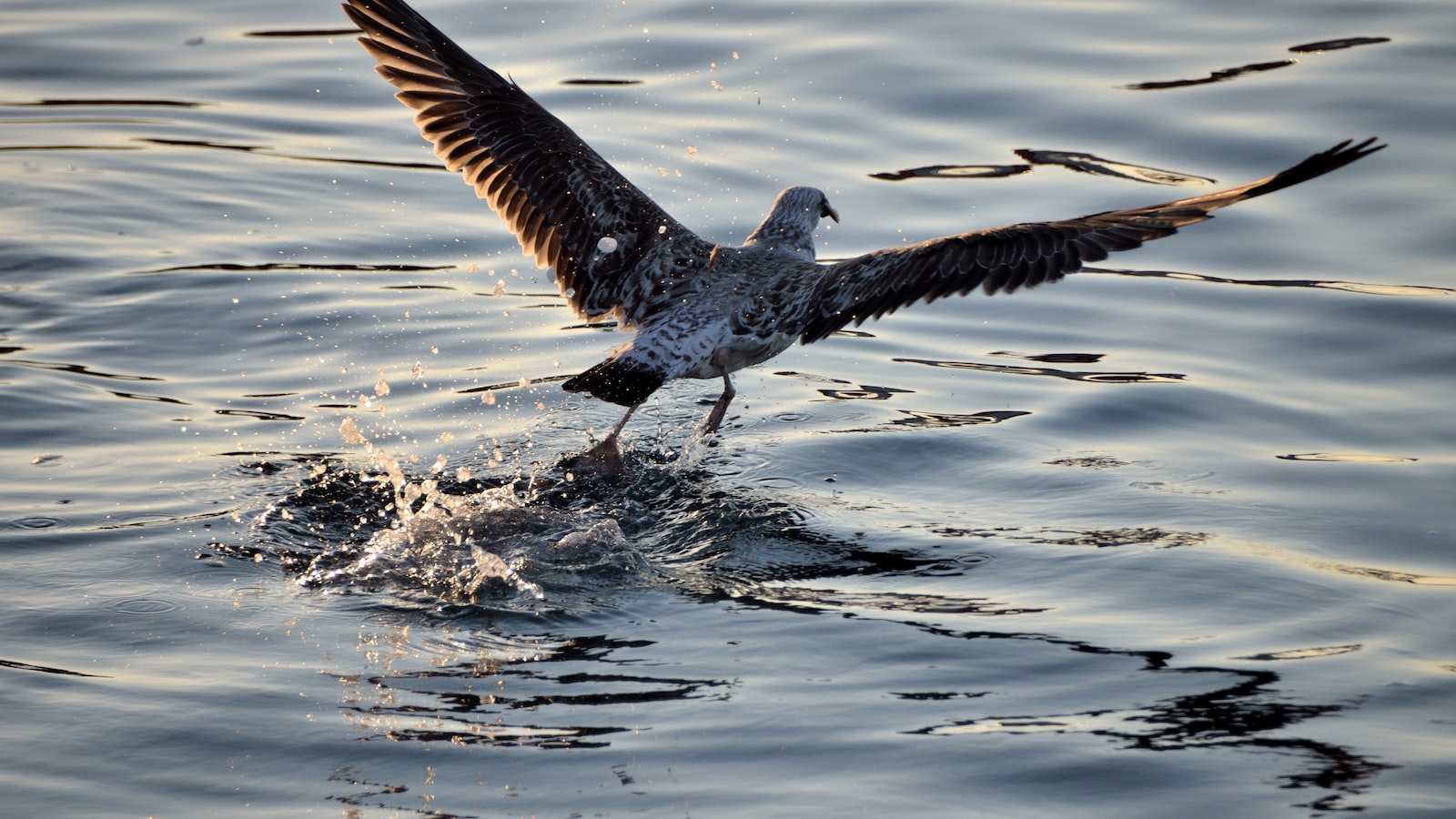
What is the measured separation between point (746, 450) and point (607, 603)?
68.0 inches

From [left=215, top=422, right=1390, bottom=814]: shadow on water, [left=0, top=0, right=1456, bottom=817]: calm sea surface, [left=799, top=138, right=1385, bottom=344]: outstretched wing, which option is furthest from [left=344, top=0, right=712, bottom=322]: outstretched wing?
[left=799, top=138, right=1385, bottom=344]: outstretched wing

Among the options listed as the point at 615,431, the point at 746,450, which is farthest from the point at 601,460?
the point at 746,450

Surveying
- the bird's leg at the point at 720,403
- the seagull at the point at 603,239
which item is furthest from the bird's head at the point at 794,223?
the bird's leg at the point at 720,403

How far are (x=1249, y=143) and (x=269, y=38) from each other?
286 inches

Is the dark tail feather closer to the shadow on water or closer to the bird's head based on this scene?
the shadow on water

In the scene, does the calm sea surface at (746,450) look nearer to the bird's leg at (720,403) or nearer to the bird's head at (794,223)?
the bird's leg at (720,403)

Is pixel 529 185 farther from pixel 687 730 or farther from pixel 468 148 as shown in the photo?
pixel 687 730

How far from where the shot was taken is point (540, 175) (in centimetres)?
716

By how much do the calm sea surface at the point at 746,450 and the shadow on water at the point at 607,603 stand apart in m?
0.02

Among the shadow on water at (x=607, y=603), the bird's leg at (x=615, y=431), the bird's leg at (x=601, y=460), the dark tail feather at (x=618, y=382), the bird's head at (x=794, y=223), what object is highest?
the bird's head at (x=794, y=223)

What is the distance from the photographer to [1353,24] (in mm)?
11078

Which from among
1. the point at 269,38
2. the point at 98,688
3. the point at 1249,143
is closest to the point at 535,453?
the point at 98,688

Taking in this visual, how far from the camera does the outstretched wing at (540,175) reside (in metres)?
7.17

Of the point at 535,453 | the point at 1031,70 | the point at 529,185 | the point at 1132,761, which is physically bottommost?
the point at 1132,761
